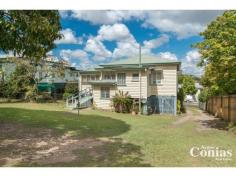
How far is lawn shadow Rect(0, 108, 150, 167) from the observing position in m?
7.58

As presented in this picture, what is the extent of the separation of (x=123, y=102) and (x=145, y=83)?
2.37 metres

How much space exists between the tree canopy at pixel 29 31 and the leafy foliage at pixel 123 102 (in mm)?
13129

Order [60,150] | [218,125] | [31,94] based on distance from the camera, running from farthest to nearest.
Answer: [31,94] < [218,125] < [60,150]

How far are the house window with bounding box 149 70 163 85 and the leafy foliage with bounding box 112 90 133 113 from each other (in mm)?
2595

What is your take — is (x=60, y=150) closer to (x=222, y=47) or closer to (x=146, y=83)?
(x=222, y=47)

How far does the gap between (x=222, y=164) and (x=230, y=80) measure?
627cm

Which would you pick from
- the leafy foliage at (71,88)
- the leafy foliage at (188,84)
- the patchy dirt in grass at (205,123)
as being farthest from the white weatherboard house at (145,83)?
the leafy foliage at (188,84)

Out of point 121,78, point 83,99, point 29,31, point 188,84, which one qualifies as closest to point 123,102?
point 121,78

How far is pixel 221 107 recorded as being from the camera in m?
19.2

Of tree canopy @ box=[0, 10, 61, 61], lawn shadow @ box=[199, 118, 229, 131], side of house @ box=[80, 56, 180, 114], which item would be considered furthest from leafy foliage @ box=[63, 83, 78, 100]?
tree canopy @ box=[0, 10, 61, 61]

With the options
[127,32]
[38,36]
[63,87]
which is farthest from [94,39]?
[63,87]

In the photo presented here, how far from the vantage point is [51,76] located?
32.7 m

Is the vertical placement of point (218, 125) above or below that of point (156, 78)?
below

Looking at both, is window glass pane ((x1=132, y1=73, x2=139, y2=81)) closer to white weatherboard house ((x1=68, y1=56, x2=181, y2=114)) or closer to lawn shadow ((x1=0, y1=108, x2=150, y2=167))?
white weatherboard house ((x1=68, y1=56, x2=181, y2=114))
